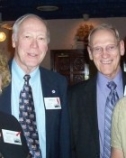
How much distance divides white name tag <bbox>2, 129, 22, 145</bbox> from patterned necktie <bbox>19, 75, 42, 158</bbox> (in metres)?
0.37

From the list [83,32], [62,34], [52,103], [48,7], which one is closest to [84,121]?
[52,103]

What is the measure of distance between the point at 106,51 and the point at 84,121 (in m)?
0.56

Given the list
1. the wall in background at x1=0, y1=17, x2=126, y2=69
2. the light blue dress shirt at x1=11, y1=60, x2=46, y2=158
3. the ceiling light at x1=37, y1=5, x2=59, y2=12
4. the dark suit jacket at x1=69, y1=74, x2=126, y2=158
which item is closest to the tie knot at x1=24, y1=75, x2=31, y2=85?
the light blue dress shirt at x1=11, y1=60, x2=46, y2=158

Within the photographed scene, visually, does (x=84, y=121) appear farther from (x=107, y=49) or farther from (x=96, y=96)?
(x=107, y=49)

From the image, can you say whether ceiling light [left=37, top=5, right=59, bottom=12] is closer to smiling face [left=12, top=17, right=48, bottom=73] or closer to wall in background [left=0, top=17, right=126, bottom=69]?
wall in background [left=0, top=17, right=126, bottom=69]

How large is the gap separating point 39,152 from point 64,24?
8474 mm

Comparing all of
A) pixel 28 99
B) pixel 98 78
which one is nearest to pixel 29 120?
pixel 28 99

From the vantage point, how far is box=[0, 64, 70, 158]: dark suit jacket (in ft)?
8.52

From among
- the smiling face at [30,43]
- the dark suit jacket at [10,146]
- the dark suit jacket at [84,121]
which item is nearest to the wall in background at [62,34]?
the dark suit jacket at [84,121]

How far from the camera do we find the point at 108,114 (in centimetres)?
266

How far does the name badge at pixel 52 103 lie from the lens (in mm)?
2611

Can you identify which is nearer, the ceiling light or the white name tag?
the white name tag

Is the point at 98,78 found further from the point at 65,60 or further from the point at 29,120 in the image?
the point at 65,60

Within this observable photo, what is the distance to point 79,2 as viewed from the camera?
746cm
